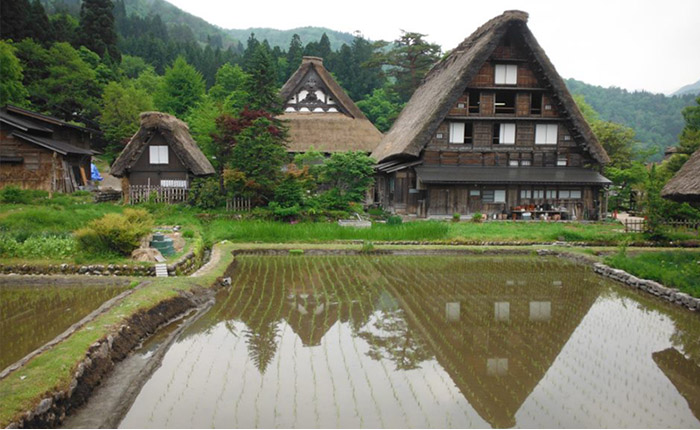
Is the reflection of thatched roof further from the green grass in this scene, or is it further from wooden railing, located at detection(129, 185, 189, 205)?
wooden railing, located at detection(129, 185, 189, 205)

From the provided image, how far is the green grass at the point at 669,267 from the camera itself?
9423mm

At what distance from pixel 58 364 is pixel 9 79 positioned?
2980 centimetres

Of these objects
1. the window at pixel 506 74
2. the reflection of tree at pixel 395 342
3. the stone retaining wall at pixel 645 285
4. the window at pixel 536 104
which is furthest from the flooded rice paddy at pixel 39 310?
the window at pixel 536 104

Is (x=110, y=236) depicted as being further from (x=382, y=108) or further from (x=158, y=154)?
(x=382, y=108)

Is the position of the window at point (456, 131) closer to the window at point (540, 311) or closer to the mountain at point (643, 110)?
the window at point (540, 311)

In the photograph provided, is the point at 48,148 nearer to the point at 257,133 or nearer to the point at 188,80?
the point at 257,133

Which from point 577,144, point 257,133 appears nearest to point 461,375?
point 257,133

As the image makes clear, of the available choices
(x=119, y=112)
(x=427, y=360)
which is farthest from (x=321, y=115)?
(x=427, y=360)

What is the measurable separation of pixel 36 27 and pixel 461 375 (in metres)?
42.6

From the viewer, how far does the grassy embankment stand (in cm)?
412

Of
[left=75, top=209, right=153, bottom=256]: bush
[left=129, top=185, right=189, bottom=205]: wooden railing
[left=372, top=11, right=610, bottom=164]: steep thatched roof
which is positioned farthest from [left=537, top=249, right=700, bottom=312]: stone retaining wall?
[left=129, top=185, right=189, bottom=205]: wooden railing

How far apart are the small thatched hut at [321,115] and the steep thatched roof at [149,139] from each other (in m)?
7.12

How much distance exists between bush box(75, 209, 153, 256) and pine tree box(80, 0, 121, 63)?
120 feet

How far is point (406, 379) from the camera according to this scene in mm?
5402
